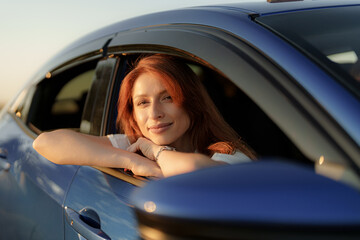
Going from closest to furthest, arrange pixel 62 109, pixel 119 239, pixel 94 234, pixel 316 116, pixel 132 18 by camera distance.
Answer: pixel 316 116 < pixel 119 239 < pixel 94 234 < pixel 132 18 < pixel 62 109

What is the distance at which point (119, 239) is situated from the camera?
5.18ft

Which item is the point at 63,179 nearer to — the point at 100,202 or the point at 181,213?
the point at 100,202

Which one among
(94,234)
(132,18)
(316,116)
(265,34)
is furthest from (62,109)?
(316,116)

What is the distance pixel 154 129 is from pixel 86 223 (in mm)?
466

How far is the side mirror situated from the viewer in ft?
2.71

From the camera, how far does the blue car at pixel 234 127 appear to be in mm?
843

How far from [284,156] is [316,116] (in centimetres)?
75

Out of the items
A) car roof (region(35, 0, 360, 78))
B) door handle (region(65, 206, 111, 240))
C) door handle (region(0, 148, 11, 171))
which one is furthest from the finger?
door handle (region(0, 148, 11, 171))

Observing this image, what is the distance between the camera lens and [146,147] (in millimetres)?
1978

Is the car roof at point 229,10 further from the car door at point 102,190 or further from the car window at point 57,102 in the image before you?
the car window at point 57,102

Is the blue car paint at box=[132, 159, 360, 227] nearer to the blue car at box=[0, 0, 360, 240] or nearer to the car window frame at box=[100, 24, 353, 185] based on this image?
the blue car at box=[0, 0, 360, 240]

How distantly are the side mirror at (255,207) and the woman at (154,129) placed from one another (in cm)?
90

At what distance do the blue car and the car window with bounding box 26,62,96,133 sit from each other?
1cm

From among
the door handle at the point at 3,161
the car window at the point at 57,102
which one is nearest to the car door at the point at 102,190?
the car window at the point at 57,102
